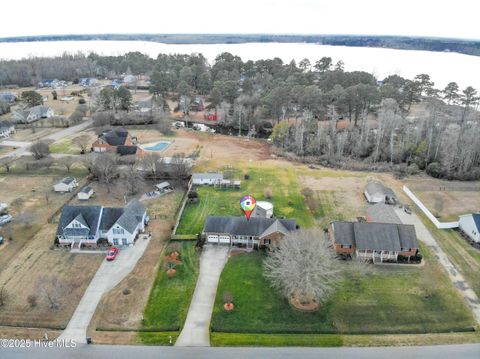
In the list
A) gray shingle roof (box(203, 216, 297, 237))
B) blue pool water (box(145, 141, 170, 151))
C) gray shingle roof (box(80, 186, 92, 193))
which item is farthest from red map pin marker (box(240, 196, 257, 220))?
blue pool water (box(145, 141, 170, 151))

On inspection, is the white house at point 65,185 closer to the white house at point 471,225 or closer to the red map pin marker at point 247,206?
the red map pin marker at point 247,206

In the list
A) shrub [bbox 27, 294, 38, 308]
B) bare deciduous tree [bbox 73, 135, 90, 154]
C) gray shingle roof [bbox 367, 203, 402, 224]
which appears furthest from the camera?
bare deciduous tree [bbox 73, 135, 90, 154]

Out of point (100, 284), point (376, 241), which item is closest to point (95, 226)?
point (100, 284)

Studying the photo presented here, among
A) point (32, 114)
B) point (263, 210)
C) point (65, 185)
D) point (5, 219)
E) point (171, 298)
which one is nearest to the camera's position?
point (171, 298)

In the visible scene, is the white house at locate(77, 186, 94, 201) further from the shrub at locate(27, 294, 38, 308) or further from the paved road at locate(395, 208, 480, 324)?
the paved road at locate(395, 208, 480, 324)

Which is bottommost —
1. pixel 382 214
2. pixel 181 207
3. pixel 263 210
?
pixel 181 207

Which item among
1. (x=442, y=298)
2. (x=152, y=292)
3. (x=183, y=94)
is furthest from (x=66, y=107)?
(x=442, y=298)

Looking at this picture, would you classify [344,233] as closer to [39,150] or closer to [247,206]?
[247,206]
